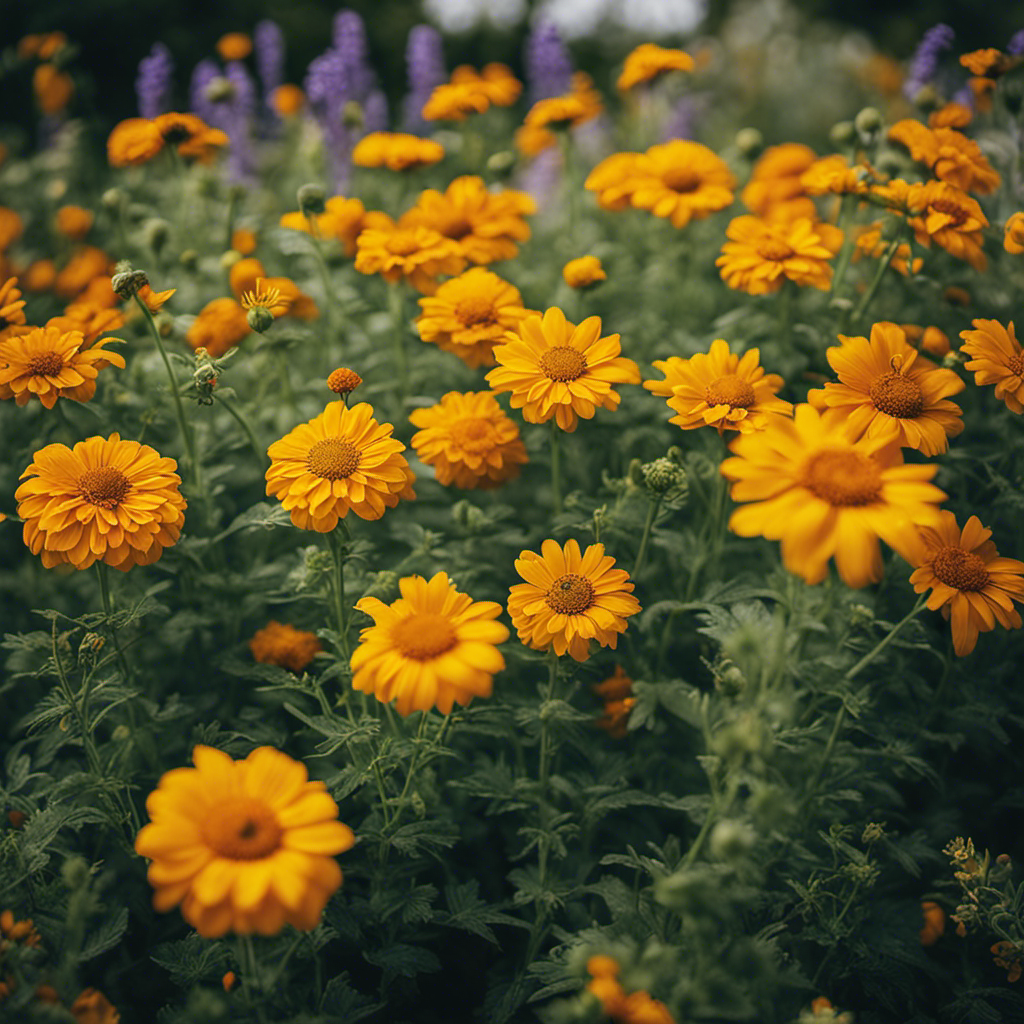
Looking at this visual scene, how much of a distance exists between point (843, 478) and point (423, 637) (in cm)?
84

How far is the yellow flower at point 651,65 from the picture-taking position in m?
3.15

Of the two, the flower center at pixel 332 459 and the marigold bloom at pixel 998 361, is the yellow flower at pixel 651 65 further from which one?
the flower center at pixel 332 459

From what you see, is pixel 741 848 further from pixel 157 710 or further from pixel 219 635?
pixel 219 635

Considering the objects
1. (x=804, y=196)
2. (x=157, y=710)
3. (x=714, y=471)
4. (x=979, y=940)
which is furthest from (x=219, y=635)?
(x=804, y=196)

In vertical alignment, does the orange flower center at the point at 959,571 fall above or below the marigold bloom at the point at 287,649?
above

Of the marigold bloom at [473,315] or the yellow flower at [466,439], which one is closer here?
the yellow flower at [466,439]

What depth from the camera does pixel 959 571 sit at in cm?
177

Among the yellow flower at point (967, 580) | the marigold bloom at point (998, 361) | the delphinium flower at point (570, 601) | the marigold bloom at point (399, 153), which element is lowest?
the yellow flower at point (967, 580)

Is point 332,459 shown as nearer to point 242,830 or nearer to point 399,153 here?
point 242,830

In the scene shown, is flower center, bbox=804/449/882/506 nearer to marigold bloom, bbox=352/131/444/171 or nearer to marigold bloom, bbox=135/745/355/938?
marigold bloom, bbox=135/745/355/938

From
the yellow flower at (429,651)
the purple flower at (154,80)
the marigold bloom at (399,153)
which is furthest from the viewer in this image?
the purple flower at (154,80)

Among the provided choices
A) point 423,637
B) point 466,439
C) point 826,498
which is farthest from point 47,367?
point 826,498

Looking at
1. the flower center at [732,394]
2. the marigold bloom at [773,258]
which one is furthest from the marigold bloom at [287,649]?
the marigold bloom at [773,258]

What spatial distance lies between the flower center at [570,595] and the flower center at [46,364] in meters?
1.36
